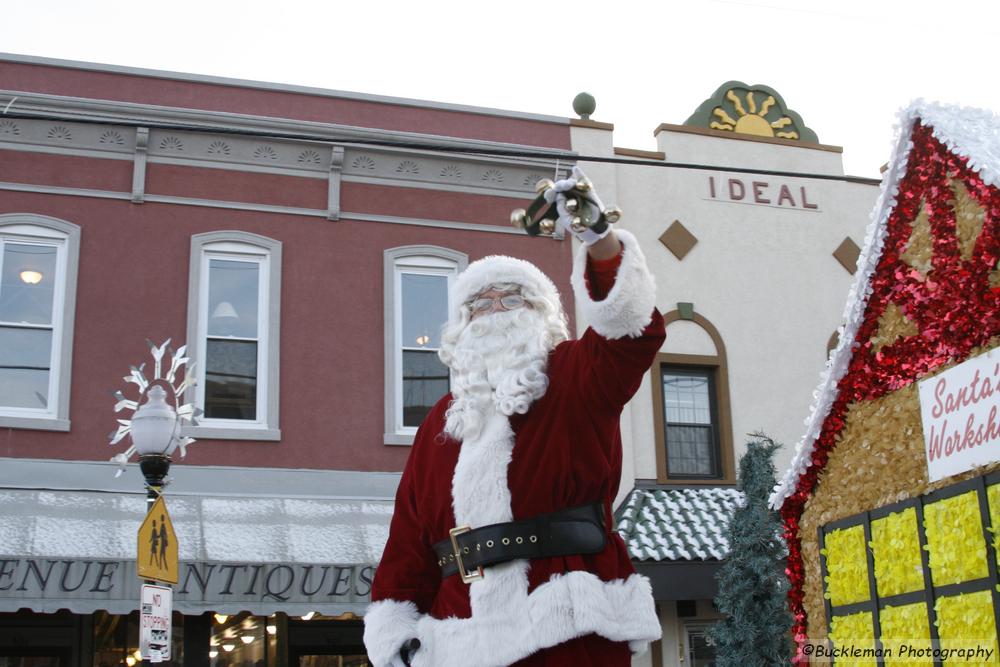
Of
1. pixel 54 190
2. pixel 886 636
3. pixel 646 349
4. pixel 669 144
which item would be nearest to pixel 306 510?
pixel 54 190

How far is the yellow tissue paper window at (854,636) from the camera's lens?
5.25 meters

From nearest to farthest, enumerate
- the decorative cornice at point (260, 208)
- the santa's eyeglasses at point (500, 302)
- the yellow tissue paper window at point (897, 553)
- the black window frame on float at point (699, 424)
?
the santa's eyeglasses at point (500, 302) → the yellow tissue paper window at point (897, 553) → the decorative cornice at point (260, 208) → the black window frame on float at point (699, 424)

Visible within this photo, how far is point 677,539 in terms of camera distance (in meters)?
11.8

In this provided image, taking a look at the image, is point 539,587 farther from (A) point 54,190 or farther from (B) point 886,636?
(A) point 54,190

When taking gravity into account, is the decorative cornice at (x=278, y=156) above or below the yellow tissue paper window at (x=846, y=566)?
above

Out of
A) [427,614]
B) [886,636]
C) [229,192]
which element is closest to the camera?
[427,614]

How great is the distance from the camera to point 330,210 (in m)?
12.5

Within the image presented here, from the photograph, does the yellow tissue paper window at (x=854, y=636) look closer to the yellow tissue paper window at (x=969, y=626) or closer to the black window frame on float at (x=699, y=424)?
the yellow tissue paper window at (x=969, y=626)

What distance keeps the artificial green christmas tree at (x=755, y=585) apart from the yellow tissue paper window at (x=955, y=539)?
4525 millimetres

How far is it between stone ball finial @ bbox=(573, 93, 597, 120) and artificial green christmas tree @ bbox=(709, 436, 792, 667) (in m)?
5.52

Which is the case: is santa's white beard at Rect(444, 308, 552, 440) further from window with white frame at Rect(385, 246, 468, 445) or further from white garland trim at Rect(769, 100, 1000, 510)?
window with white frame at Rect(385, 246, 468, 445)

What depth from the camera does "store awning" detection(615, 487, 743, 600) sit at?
1154 cm

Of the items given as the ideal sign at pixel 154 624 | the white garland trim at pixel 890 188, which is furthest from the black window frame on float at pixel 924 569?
the ideal sign at pixel 154 624

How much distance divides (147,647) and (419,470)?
4.01 meters
